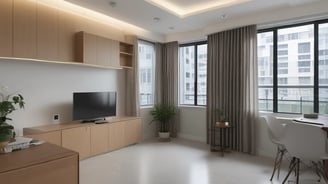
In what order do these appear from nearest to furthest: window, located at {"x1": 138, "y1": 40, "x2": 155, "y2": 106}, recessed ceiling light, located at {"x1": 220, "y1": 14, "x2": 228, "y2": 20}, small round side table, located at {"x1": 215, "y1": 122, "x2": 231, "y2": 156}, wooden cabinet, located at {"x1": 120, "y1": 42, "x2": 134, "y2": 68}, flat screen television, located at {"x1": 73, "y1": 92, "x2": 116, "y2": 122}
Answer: flat screen television, located at {"x1": 73, "y1": 92, "x2": 116, "y2": 122}, recessed ceiling light, located at {"x1": 220, "y1": 14, "x2": 228, "y2": 20}, small round side table, located at {"x1": 215, "y1": 122, "x2": 231, "y2": 156}, wooden cabinet, located at {"x1": 120, "y1": 42, "x2": 134, "y2": 68}, window, located at {"x1": 138, "y1": 40, "x2": 155, "y2": 106}

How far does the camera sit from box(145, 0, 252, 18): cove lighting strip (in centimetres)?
395

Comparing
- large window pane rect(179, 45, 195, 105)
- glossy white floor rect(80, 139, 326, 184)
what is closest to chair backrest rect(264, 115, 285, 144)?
glossy white floor rect(80, 139, 326, 184)

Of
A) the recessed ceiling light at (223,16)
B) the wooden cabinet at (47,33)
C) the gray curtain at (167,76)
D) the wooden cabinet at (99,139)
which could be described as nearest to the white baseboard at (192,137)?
the gray curtain at (167,76)

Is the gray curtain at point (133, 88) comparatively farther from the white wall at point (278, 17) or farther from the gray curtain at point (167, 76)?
the white wall at point (278, 17)

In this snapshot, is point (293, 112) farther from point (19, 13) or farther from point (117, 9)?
point (19, 13)

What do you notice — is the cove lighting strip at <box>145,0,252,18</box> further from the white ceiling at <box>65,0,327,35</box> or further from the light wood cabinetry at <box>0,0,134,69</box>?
the light wood cabinetry at <box>0,0,134,69</box>

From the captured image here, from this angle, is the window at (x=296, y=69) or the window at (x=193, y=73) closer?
the window at (x=296, y=69)

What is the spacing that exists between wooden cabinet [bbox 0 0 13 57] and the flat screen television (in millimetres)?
1287

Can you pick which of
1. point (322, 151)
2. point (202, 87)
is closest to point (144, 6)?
point (202, 87)

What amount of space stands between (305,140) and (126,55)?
160 inches

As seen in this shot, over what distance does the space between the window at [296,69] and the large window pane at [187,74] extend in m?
1.86

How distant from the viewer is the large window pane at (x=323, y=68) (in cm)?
381

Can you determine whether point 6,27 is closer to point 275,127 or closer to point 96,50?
point 96,50

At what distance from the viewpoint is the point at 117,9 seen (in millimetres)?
4004
